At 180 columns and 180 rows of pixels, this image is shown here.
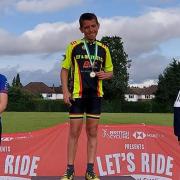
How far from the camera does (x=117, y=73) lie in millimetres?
80438

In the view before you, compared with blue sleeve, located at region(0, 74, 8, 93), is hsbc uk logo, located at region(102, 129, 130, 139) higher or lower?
lower

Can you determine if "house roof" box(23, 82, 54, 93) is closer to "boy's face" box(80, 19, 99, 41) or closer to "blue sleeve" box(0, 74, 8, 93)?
"boy's face" box(80, 19, 99, 41)

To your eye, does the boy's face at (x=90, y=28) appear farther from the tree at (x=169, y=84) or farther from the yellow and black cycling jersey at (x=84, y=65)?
the tree at (x=169, y=84)

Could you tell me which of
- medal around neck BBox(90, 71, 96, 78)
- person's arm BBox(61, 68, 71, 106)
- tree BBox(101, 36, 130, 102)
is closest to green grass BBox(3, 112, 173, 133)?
person's arm BBox(61, 68, 71, 106)

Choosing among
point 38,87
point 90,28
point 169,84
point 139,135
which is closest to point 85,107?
point 90,28

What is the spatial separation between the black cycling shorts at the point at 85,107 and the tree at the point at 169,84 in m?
76.0

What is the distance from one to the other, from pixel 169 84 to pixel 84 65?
262 ft

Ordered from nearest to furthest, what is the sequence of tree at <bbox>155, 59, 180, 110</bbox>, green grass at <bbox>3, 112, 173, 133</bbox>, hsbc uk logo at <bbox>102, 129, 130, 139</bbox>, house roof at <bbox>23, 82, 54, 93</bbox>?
1. hsbc uk logo at <bbox>102, 129, 130, 139</bbox>
2. green grass at <bbox>3, 112, 173, 133</bbox>
3. tree at <bbox>155, 59, 180, 110</bbox>
4. house roof at <bbox>23, 82, 54, 93</bbox>

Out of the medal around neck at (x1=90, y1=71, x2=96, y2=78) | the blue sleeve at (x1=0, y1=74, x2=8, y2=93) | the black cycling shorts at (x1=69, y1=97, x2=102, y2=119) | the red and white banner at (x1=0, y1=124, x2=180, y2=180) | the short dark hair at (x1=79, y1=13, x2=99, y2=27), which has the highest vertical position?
the short dark hair at (x1=79, y1=13, x2=99, y2=27)

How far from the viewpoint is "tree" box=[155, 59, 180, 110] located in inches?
3241

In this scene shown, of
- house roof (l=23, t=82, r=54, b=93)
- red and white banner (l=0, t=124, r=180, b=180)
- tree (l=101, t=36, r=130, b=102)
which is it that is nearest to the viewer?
red and white banner (l=0, t=124, r=180, b=180)

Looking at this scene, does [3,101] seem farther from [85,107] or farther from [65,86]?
[85,107]

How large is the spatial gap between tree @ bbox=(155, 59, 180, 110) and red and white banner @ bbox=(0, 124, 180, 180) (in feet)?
244

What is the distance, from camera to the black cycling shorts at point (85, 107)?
18.7 ft
